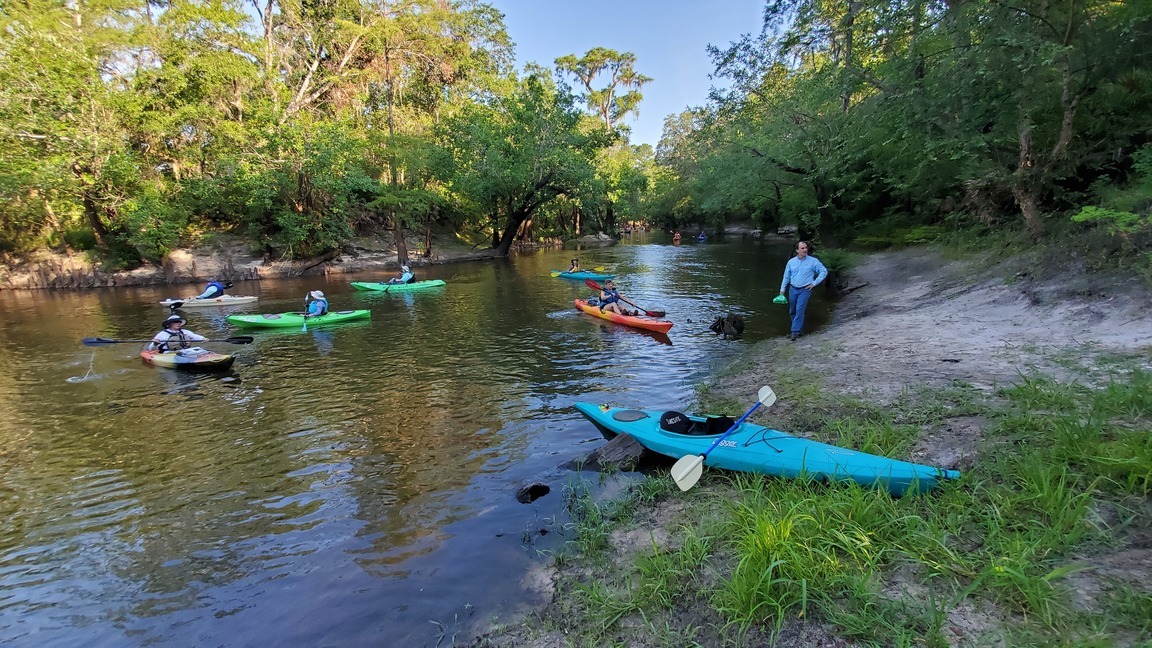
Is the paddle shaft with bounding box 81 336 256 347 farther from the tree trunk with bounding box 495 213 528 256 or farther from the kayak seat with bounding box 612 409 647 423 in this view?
the tree trunk with bounding box 495 213 528 256

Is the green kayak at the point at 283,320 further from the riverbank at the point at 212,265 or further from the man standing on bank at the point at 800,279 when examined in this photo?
the riverbank at the point at 212,265

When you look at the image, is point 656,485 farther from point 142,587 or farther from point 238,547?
point 142,587

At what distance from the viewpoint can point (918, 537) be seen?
9.95 ft

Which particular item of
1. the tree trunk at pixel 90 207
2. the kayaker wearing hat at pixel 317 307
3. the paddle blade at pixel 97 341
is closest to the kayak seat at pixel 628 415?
the kayaker wearing hat at pixel 317 307

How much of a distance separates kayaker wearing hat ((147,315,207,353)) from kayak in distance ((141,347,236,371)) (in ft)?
0.88

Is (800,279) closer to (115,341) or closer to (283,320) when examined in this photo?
(283,320)

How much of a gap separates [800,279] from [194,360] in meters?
11.0

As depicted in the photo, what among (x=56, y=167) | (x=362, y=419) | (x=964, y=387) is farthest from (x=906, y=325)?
(x=56, y=167)

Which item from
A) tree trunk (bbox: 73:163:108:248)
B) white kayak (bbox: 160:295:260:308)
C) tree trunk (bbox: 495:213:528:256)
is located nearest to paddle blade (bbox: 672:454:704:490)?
white kayak (bbox: 160:295:260:308)

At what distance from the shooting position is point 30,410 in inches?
309

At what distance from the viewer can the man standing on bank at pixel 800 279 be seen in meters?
9.17

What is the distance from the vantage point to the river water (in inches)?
144

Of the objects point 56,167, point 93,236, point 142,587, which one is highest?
point 56,167

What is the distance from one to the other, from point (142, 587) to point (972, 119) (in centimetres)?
1545
